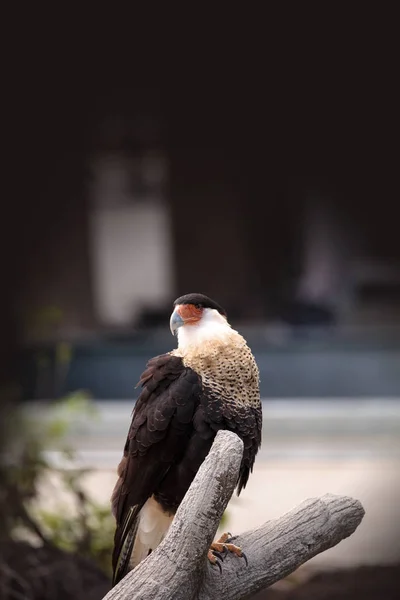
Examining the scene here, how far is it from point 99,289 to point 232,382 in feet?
5.60

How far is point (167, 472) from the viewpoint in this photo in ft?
2.02

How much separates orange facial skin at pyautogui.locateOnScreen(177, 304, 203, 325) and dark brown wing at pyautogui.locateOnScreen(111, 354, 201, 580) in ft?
0.13

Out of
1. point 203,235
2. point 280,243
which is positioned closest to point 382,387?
point 280,243

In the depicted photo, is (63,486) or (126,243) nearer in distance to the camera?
(63,486)

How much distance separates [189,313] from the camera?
58 cm

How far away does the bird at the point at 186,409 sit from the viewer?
585mm

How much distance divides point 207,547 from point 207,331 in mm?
169

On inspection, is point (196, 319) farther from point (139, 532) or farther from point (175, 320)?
point (139, 532)

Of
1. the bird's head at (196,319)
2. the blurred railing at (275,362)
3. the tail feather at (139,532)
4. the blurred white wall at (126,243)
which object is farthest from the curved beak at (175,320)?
the blurred white wall at (126,243)

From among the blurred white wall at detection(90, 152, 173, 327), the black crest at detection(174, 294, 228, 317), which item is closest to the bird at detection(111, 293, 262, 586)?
the black crest at detection(174, 294, 228, 317)

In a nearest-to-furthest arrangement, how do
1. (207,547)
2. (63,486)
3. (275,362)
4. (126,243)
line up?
(207,547) < (63,486) < (275,362) < (126,243)

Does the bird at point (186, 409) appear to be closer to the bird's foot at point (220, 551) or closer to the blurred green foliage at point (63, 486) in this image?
the bird's foot at point (220, 551)

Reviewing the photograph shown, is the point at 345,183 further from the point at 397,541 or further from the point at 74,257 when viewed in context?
the point at 397,541

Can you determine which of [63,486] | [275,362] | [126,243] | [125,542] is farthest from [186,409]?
[126,243]
